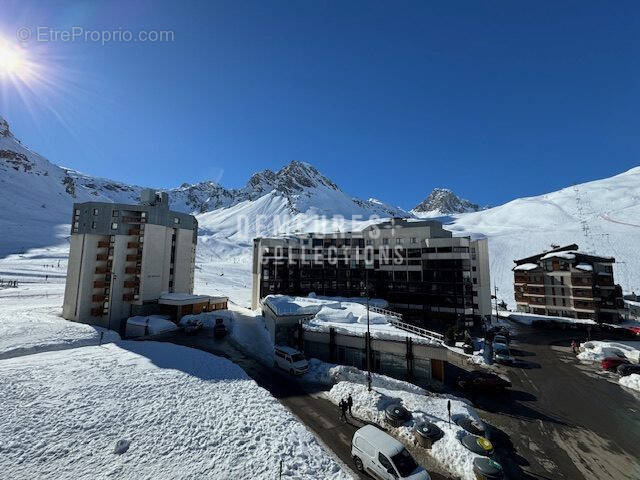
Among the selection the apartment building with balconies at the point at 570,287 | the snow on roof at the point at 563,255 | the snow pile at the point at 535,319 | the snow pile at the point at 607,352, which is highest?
the snow on roof at the point at 563,255

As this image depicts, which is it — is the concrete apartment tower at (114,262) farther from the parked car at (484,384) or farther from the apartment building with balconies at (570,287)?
the apartment building with balconies at (570,287)

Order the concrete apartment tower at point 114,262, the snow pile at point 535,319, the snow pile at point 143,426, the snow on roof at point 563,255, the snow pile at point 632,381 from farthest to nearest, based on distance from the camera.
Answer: the snow on roof at point 563,255 < the snow pile at point 535,319 < the concrete apartment tower at point 114,262 < the snow pile at point 632,381 < the snow pile at point 143,426

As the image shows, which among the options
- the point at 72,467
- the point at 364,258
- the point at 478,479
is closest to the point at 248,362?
the point at 72,467

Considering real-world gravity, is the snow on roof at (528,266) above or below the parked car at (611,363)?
above

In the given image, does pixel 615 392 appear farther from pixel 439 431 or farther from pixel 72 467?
pixel 72 467

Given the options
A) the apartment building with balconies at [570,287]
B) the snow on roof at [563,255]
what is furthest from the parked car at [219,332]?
the snow on roof at [563,255]

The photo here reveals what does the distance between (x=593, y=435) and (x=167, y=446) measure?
1024 inches

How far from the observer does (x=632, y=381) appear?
2795 cm

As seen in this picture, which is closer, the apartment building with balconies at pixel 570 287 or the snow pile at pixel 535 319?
the snow pile at pixel 535 319

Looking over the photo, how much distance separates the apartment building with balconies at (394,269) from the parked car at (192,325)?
54.6 feet

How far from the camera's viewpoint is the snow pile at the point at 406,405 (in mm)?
16031

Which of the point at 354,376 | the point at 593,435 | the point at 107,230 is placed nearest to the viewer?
the point at 593,435

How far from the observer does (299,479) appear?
13.6 meters

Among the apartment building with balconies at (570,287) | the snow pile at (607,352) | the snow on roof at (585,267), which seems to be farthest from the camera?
the snow on roof at (585,267)
